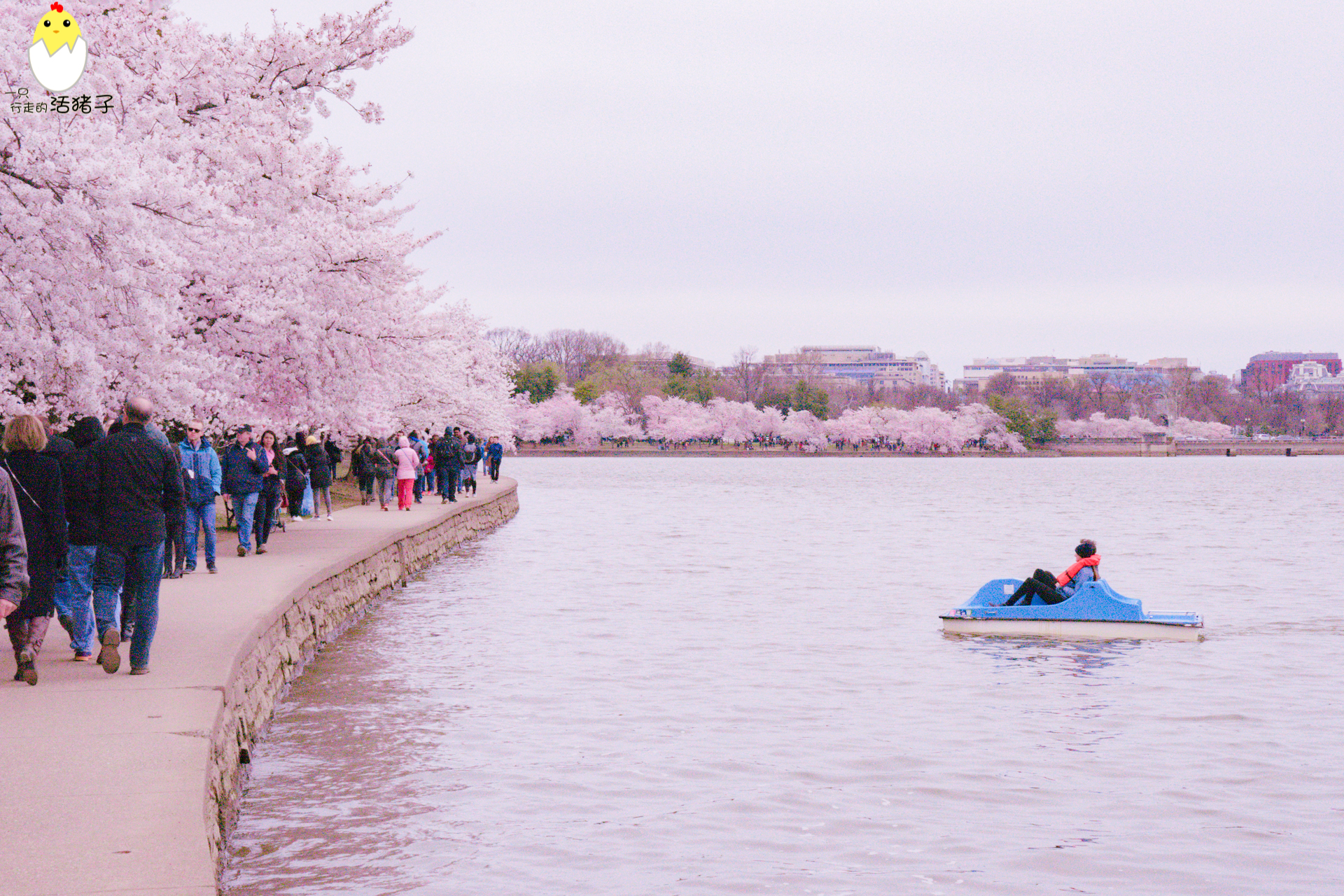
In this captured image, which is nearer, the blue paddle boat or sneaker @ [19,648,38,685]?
sneaker @ [19,648,38,685]

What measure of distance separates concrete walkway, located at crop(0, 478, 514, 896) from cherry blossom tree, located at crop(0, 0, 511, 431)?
311 centimetres

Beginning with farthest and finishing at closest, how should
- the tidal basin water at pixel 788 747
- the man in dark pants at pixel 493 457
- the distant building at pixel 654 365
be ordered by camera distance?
the distant building at pixel 654 365 → the man in dark pants at pixel 493 457 → the tidal basin water at pixel 788 747

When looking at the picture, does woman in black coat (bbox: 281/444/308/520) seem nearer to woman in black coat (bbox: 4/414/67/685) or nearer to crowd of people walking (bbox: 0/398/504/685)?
crowd of people walking (bbox: 0/398/504/685)

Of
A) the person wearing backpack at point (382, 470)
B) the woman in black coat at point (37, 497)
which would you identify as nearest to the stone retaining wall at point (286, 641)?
the woman in black coat at point (37, 497)

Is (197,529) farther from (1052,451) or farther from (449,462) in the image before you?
(1052,451)

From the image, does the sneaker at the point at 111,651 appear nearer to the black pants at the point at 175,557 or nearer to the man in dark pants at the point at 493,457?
the black pants at the point at 175,557

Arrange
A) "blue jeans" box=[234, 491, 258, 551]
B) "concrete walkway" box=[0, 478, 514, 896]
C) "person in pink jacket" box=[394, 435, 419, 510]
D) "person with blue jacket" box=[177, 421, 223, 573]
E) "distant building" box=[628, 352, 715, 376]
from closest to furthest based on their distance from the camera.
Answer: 1. "concrete walkway" box=[0, 478, 514, 896]
2. "person with blue jacket" box=[177, 421, 223, 573]
3. "blue jeans" box=[234, 491, 258, 551]
4. "person in pink jacket" box=[394, 435, 419, 510]
5. "distant building" box=[628, 352, 715, 376]

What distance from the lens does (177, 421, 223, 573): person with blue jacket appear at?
1655 centimetres

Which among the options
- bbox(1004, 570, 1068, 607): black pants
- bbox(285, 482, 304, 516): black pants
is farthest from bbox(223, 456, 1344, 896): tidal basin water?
bbox(285, 482, 304, 516): black pants

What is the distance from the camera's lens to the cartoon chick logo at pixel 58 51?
14.7 m

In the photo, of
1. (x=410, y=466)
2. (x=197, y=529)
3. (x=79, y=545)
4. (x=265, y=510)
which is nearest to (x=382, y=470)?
(x=410, y=466)

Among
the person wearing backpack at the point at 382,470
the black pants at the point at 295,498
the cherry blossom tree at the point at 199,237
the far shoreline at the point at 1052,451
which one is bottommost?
the far shoreline at the point at 1052,451

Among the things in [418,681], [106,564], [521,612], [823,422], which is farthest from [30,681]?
[823,422]

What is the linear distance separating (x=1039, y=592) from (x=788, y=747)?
7.00m
